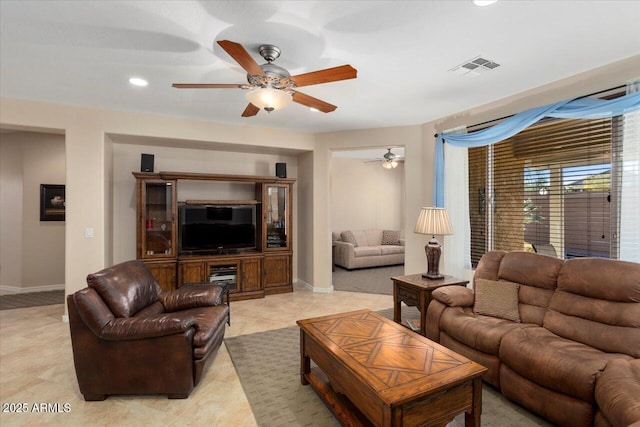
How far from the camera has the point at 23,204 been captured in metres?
5.37

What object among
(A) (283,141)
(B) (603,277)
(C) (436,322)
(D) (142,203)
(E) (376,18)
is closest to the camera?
(E) (376,18)

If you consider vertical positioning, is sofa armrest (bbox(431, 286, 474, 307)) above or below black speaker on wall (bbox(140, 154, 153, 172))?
below

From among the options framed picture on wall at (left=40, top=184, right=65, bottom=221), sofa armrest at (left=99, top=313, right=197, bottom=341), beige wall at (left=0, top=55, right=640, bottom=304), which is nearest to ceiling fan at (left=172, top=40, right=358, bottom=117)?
sofa armrest at (left=99, top=313, right=197, bottom=341)

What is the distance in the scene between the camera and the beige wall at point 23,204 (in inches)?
211

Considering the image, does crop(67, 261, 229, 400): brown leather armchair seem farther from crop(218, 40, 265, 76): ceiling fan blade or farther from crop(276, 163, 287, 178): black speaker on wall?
crop(276, 163, 287, 178): black speaker on wall

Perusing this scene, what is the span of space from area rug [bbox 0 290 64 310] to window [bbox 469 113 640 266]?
6.33 m

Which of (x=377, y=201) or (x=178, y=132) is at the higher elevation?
(x=178, y=132)

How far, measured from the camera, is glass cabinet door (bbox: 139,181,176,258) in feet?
14.9

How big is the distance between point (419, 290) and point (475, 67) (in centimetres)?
223

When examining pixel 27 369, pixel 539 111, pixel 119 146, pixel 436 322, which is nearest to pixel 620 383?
pixel 436 322

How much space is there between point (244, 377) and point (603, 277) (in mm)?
2896

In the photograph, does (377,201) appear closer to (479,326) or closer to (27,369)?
(479,326)

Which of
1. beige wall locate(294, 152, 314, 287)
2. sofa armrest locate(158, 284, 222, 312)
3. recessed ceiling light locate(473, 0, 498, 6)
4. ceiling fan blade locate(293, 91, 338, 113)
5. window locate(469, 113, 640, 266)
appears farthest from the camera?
beige wall locate(294, 152, 314, 287)

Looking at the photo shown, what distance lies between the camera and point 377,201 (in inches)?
335
